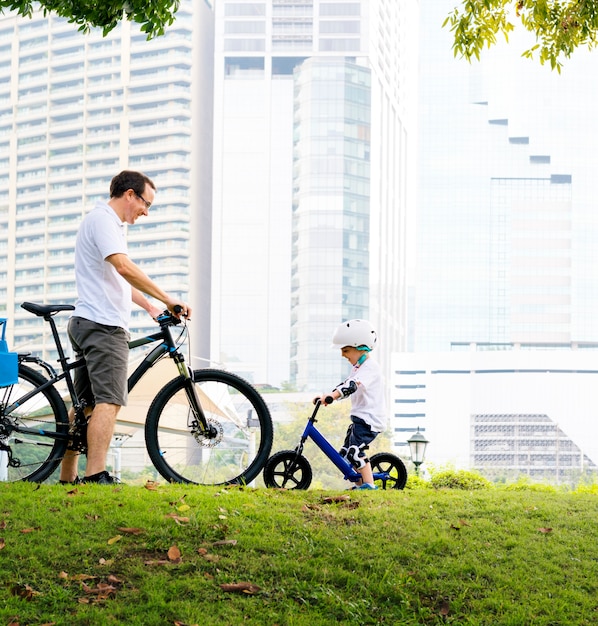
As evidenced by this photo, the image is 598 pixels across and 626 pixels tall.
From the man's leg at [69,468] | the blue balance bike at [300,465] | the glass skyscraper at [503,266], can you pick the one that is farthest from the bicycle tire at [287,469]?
the glass skyscraper at [503,266]

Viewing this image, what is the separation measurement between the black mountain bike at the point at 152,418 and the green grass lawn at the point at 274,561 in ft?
1.11

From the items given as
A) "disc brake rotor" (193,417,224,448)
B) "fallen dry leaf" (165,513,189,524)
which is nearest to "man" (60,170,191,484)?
"disc brake rotor" (193,417,224,448)

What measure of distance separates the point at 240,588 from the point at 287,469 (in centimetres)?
229

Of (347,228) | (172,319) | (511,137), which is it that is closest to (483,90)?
(511,137)

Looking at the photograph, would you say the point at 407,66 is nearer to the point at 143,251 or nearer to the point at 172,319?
the point at 143,251

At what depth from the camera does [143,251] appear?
121375mm

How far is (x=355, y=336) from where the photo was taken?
6562 millimetres

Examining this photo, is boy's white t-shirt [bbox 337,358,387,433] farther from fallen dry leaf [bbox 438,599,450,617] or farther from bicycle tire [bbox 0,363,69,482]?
fallen dry leaf [bbox 438,599,450,617]

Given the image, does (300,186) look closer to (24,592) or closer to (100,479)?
(100,479)

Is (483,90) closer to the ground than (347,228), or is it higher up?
higher up

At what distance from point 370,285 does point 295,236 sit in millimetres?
12249

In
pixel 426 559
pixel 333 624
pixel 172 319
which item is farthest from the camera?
pixel 172 319

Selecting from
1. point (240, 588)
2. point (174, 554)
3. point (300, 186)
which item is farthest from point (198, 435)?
point (300, 186)

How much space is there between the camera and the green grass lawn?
3688mm
